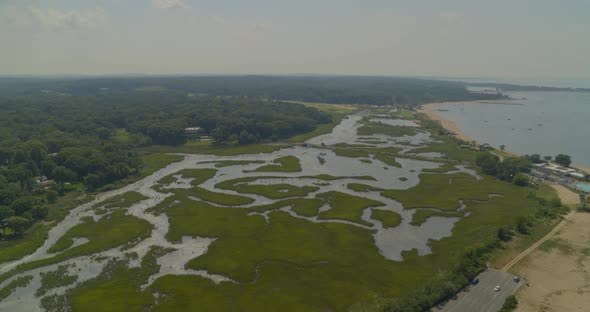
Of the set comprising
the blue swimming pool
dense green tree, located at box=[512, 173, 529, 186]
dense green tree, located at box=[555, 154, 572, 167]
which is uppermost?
dense green tree, located at box=[555, 154, 572, 167]

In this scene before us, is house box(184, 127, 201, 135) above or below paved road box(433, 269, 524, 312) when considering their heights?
above

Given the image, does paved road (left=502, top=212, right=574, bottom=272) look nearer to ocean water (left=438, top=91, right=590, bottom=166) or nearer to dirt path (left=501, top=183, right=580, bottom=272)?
dirt path (left=501, top=183, right=580, bottom=272)

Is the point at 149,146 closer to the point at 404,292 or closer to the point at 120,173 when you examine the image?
the point at 120,173

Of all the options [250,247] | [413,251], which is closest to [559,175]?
[413,251]

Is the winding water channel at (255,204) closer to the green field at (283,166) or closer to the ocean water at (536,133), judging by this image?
the green field at (283,166)

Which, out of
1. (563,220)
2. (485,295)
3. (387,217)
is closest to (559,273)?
(485,295)

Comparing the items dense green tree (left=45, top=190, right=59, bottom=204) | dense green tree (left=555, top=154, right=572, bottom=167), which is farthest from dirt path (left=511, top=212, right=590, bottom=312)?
dense green tree (left=45, top=190, right=59, bottom=204)

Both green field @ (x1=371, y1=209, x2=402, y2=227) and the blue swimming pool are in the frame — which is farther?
the blue swimming pool

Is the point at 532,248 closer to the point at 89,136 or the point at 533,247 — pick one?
the point at 533,247

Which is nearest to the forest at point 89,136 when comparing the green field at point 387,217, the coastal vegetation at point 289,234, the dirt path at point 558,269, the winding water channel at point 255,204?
the coastal vegetation at point 289,234
